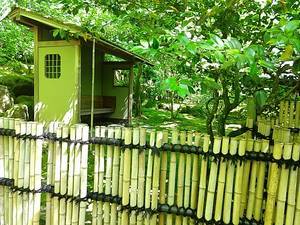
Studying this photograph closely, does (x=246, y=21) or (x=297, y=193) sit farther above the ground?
(x=246, y=21)

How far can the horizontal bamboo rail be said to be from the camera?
2393mm

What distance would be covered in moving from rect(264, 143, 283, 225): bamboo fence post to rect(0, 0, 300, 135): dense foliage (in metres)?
0.41

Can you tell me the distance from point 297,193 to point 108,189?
1562 mm

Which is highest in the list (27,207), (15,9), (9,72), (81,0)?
(15,9)

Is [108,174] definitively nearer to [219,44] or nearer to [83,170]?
[83,170]

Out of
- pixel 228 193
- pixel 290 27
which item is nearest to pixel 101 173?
pixel 228 193

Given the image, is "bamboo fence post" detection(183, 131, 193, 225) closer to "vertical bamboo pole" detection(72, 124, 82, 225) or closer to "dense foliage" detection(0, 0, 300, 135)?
"dense foliage" detection(0, 0, 300, 135)

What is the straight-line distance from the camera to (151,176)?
2.74 metres

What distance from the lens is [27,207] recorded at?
3.10 metres

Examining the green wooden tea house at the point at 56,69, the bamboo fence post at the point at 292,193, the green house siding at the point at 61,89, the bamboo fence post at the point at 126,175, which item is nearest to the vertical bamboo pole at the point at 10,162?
the bamboo fence post at the point at 126,175

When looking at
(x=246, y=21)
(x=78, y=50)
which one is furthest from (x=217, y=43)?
(x=78, y=50)

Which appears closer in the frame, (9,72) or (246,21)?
(246,21)

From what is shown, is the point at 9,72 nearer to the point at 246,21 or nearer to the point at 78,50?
the point at 78,50

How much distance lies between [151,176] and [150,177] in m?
0.01
